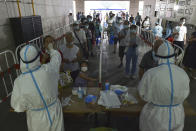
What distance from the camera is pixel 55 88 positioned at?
2.05 m

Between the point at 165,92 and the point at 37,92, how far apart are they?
1597 millimetres

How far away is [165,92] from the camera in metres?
1.88

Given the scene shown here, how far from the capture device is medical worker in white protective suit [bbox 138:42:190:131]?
1873 mm

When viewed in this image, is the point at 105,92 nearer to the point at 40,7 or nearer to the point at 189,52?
the point at 189,52

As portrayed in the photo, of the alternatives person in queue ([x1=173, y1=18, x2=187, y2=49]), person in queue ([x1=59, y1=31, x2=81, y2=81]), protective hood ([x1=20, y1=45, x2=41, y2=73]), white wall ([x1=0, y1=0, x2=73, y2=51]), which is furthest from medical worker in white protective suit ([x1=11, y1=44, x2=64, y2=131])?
person in queue ([x1=173, y1=18, x2=187, y2=49])

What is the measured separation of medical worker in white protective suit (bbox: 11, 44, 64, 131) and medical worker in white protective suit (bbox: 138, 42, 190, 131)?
1243mm

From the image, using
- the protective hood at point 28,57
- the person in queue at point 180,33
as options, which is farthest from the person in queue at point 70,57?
the person in queue at point 180,33

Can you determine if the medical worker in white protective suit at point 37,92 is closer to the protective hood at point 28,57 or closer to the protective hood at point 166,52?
the protective hood at point 28,57

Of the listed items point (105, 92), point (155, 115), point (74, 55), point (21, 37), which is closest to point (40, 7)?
point (21, 37)

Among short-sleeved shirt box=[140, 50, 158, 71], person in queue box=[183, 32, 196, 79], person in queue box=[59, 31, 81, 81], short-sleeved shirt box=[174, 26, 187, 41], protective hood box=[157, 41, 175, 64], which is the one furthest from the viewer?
short-sleeved shirt box=[174, 26, 187, 41]

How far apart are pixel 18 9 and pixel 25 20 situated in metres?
0.74

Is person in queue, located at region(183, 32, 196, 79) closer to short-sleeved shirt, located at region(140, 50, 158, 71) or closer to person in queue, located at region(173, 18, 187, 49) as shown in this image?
person in queue, located at region(173, 18, 187, 49)

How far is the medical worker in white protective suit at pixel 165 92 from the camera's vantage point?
1.87 m

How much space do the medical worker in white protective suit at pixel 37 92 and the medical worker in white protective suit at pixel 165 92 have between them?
1.24 meters
